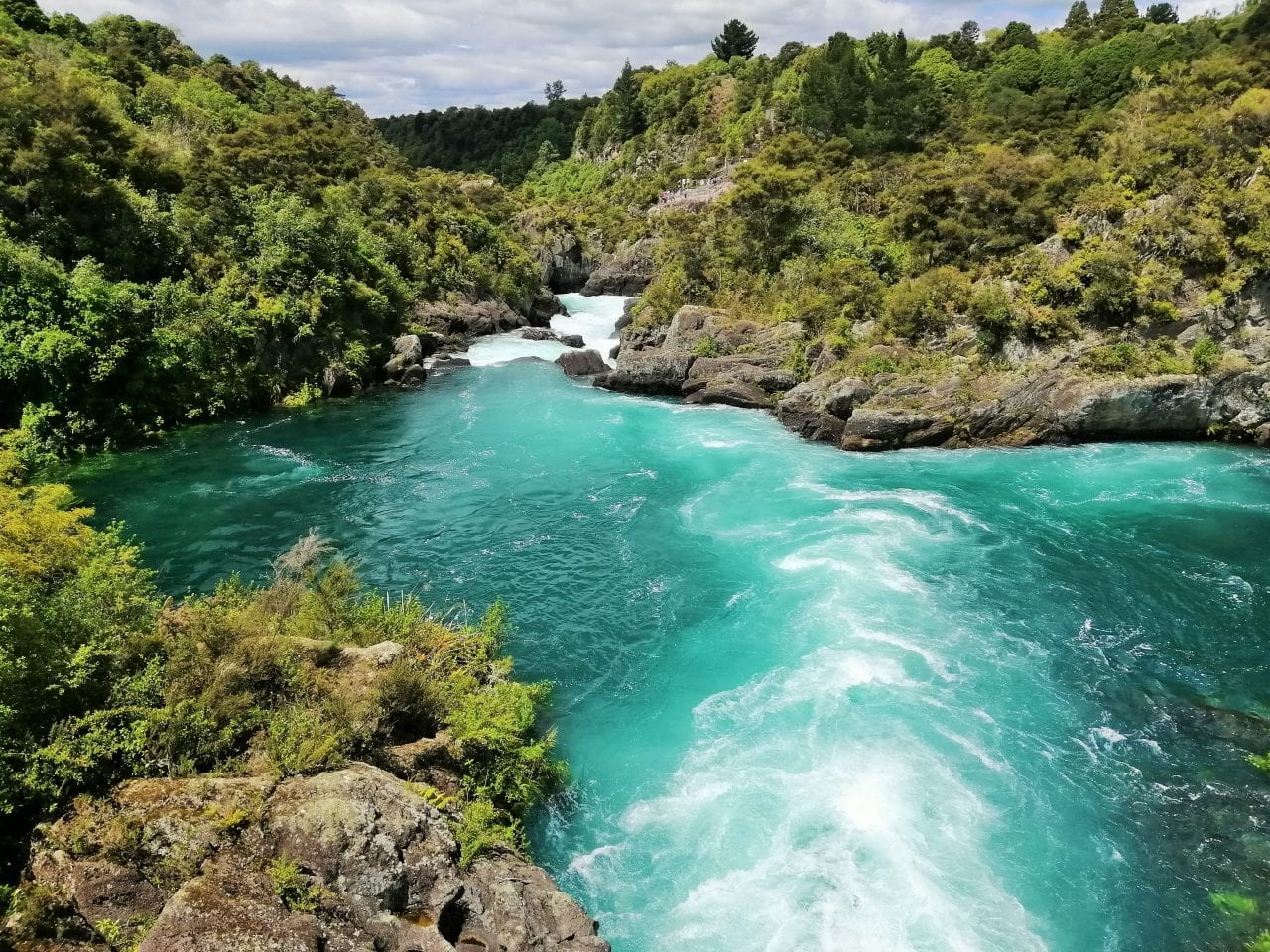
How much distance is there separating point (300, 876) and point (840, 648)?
42.1ft

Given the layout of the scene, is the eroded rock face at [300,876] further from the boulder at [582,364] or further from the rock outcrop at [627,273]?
the rock outcrop at [627,273]

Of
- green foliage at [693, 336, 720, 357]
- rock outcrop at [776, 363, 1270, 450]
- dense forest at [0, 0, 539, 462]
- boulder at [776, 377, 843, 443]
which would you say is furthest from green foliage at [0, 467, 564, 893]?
green foliage at [693, 336, 720, 357]

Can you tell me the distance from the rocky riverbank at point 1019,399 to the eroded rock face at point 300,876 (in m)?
26.2

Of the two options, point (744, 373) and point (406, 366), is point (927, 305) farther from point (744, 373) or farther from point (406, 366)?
point (406, 366)

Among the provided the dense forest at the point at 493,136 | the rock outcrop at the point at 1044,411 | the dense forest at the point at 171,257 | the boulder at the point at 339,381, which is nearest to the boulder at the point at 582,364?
the dense forest at the point at 171,257

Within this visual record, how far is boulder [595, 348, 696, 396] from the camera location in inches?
1676

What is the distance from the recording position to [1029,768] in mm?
14039

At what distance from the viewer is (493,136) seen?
158500 millimetres

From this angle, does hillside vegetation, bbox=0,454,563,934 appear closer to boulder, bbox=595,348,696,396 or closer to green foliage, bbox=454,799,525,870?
Answer: green foliage, bbox=454,799,525,870

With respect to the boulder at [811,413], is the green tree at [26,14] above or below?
above

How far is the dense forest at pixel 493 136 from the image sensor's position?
461ft

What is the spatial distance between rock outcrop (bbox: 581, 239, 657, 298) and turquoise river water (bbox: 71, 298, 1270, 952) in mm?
47870

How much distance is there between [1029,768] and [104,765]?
1540 cm

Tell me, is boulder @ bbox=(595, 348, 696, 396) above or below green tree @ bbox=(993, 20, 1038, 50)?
below
